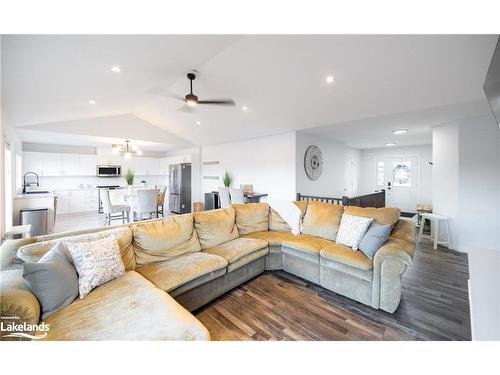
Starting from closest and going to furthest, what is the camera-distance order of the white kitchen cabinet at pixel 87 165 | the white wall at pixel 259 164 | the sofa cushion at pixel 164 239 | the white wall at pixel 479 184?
1. the sofa cushion at pixel 164 239
2. the white wall at pixel 479 184
3. the white wall at pixel 259 164
4. the white kitchen cabinet at pixel 87 165

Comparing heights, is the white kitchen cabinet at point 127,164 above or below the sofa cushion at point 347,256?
above

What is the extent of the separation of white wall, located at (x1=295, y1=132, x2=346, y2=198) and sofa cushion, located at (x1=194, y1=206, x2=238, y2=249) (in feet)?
8.46

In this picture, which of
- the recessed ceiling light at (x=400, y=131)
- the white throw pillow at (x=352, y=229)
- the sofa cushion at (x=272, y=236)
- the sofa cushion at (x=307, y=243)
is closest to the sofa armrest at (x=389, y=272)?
the white throw pillow at (x=352, y=229)

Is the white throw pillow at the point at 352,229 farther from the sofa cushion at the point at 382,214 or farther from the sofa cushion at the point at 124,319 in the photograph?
the sofa cushion at the point at 124,319

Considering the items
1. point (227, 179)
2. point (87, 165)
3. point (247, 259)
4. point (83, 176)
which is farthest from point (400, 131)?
point (83, 176)

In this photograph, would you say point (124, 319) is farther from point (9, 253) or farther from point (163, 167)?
point (163, 167)

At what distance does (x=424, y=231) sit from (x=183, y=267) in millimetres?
5306

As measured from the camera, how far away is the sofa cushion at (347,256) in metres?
2.11

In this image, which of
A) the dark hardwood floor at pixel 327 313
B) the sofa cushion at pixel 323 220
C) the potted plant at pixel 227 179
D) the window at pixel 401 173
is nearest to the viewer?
the dark hardwood floor at pixel 327 313

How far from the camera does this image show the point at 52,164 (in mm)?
6258

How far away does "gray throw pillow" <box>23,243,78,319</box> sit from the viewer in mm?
1279

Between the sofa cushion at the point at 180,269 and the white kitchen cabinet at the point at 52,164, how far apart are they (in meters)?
6.60

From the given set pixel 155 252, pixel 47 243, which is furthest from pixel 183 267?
pixel 47 243
